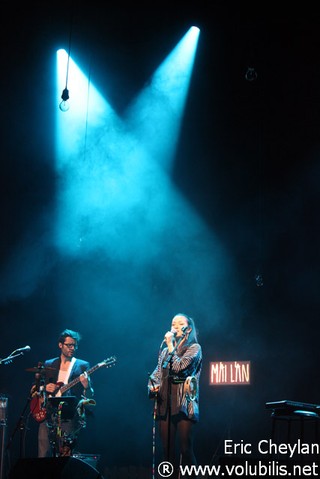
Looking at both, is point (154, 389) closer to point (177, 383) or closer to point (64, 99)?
point (177, 383)

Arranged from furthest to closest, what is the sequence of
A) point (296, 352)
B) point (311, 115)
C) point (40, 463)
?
point (311, 115) → point (296, 352) → point (40, 463)

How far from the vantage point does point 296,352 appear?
26.6 ft

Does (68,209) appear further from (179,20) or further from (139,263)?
(179,20)

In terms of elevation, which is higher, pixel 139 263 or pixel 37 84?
pixel 37 84

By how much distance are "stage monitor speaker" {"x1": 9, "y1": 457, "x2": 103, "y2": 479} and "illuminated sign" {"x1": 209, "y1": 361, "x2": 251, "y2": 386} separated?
14.1 feet

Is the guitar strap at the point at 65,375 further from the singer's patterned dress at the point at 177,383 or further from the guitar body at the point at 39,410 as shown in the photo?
the singer's patterned dress at the point at 177,383

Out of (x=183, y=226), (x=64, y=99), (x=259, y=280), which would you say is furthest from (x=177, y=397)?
(x=64, y=99)

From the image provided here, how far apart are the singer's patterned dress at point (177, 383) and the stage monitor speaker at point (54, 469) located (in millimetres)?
1645

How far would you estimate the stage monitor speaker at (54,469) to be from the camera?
4.12m

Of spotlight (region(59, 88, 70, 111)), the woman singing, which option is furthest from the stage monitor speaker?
spotlight (region(59, 88, 70, 111))

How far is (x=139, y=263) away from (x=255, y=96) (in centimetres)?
A: 299

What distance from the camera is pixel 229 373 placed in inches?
332

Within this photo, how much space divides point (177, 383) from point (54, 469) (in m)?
2.05

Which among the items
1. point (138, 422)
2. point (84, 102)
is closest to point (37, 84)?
point (84, 102)
